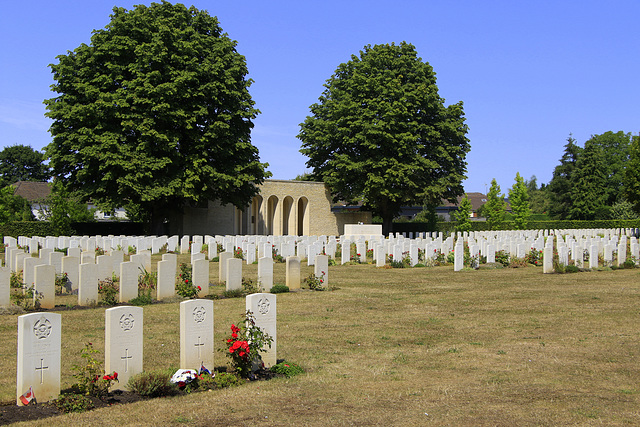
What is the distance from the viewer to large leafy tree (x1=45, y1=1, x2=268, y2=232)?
109ft

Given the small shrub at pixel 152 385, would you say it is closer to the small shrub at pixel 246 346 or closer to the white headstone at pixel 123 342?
the white headstone at pixel 123 342

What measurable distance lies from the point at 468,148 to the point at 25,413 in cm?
4567

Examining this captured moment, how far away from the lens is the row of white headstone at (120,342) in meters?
6.45

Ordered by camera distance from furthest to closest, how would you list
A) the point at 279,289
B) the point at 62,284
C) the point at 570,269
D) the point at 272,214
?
the point at 272,214 → the point at 570,269 → the point at 279,289 → the point at 62,284

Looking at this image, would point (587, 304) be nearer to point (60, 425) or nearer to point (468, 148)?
point (60, 425)

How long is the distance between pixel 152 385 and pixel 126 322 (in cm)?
78

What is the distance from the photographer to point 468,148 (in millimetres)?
48844

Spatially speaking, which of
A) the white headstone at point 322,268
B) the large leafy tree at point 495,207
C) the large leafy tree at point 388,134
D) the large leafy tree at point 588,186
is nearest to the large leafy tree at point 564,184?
the large leafy tree at point 588,186

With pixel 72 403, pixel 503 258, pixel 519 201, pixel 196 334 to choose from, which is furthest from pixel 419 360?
pixel 519 201

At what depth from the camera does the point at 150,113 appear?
3384 cm

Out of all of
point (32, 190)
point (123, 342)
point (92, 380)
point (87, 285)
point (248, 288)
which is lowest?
point (92, 380)

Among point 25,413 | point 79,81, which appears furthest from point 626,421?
point 79,81

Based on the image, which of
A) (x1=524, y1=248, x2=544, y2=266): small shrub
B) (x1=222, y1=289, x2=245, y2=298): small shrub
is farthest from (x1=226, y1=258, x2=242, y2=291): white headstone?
(x1=524, y1=248, x2=544, y2=266): small shrub

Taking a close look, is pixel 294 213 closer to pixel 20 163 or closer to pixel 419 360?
pixel 419 360
